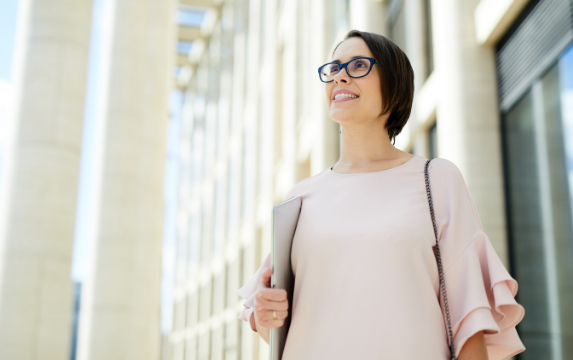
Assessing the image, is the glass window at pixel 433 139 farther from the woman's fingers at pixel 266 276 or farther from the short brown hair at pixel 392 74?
the woman's fingers at pixel 266 276

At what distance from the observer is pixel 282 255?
233 centimetres

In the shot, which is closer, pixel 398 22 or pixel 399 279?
pixel 399 279

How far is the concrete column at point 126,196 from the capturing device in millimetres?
15188

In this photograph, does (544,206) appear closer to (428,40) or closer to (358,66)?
(428,40)

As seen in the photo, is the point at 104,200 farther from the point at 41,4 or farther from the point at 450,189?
the point at 450,189

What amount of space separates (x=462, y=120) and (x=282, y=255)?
631 cm

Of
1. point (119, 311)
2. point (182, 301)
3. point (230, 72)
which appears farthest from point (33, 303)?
point (182, 301)

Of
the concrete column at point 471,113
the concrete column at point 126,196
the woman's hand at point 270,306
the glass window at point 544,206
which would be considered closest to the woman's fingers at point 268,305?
the woman's hand at point 270,306

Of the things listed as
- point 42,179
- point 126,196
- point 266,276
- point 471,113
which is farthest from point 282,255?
point 126,196

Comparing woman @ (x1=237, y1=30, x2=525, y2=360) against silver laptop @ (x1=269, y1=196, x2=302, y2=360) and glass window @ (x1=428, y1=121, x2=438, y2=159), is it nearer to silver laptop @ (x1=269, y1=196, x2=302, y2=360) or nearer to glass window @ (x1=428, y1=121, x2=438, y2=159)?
silver laptop @ (x1=269, y1=196, x2=302, y2=360)

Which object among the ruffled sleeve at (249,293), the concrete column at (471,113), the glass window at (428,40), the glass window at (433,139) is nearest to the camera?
the ruffled sleeve at (249,293)

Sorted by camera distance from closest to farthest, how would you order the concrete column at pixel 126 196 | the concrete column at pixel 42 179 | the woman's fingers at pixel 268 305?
the woman's fingers at pixel 268 305, the concrete column at pixel 42 179, the concrete column at pixel 126 196

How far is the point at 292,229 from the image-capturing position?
2.44 meters

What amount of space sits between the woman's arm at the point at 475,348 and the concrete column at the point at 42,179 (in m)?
8.83
